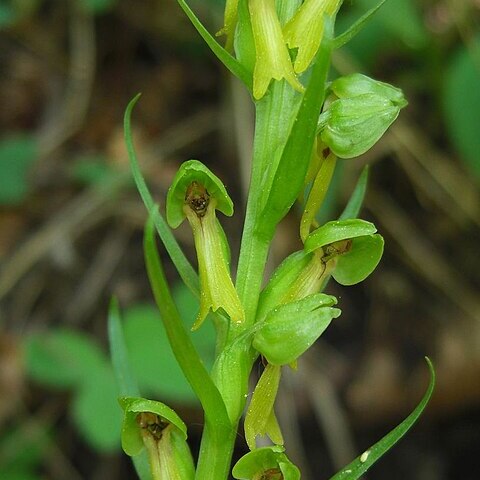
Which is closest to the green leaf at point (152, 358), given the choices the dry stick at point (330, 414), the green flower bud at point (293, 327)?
the dry stick at point (330, 414)

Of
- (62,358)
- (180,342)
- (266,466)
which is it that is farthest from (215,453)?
(62,358)

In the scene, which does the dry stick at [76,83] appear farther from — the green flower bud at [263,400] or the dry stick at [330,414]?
the green flower bud at [263,400]

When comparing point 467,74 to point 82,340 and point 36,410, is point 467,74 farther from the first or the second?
point 36,410

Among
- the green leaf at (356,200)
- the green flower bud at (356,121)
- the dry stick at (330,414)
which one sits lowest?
the dry stick at (330,414)

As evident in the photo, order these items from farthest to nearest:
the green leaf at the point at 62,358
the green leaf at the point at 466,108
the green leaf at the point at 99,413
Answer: the green leaf at the point at 466,108 → the green leaf at the point at 62,358 → the green leaf at the point at 99,413

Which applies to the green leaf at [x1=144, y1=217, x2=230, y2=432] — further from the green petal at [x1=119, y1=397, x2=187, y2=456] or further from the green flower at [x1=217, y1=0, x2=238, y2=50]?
the green flower at [x1=217, y1=0, x2=238, y2=50]

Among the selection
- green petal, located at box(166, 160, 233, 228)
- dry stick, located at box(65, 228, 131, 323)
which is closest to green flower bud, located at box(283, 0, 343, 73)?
green petal, located at box(166, 160, 233, 228)

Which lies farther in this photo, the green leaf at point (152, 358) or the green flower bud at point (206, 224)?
the green leaf at point (152, 358)
